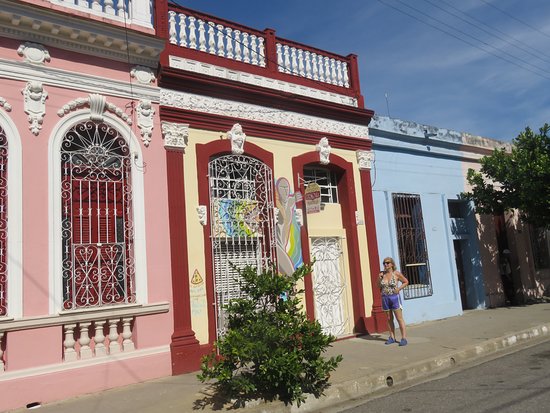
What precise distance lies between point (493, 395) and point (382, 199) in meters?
5.82

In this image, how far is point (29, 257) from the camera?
6020 mm

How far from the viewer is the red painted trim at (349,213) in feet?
30.2

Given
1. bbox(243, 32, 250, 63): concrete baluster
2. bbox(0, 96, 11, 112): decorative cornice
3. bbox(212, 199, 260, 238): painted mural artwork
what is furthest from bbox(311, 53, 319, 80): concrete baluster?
bbox(0, 96, 11, 112): decorative cornice

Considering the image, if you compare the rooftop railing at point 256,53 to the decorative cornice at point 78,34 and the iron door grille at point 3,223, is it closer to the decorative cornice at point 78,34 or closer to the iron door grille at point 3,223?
the decorative cornice at point 78,34

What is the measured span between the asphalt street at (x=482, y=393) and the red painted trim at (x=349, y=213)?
2.99 meters

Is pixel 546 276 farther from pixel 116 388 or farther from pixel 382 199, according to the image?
pixel 116 388

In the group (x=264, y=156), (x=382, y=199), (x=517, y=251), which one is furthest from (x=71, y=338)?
(x=517, y=251)

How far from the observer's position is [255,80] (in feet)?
29.1

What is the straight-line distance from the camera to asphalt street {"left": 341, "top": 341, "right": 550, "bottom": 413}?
193 inches

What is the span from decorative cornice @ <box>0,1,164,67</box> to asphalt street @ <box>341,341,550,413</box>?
576 cm

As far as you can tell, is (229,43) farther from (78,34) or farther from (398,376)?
(398,376)

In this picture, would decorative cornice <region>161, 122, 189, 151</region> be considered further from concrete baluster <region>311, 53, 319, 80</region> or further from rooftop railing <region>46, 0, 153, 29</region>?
concrete baluster <region>311, 53, 319, 80</region>

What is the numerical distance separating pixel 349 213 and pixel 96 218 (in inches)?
199

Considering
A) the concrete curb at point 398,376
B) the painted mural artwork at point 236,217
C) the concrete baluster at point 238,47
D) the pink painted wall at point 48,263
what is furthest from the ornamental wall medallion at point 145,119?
the concrete curb at point 398,376
